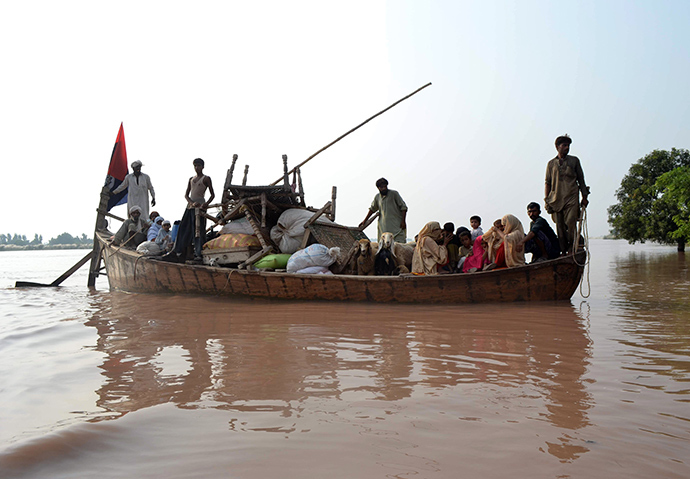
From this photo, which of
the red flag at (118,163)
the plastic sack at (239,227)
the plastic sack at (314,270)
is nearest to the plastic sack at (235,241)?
the plastic sack at (239,227)

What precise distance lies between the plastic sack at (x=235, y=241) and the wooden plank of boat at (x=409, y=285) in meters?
0.40

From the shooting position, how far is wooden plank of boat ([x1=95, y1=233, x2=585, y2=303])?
5.63m

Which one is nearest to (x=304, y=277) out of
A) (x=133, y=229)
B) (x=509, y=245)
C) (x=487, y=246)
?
(x=487, y=246)

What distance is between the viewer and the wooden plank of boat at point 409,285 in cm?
563

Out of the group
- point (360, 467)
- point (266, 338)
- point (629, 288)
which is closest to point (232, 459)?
point (360, 467)

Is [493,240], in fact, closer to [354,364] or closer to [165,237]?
[354,364]

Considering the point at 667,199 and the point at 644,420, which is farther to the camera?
the point at 667,199

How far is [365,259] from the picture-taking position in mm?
6523

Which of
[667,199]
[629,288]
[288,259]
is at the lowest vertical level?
[629,288]

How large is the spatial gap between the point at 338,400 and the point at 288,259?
4.62 m

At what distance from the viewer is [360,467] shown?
5.44ft

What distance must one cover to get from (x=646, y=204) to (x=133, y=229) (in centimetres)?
3197

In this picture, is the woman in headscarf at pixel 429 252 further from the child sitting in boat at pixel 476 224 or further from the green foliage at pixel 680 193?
the green foliage at pixel 680 193

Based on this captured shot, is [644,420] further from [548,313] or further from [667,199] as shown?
[667,199]
